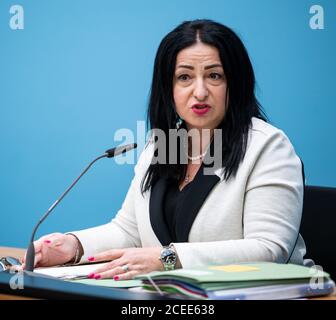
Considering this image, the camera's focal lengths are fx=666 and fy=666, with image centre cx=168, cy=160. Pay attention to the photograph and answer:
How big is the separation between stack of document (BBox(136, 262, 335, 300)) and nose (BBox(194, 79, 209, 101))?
0.73 meters

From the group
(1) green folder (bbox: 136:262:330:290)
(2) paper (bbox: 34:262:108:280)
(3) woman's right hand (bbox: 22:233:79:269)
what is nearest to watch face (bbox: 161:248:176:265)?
(2) paper (bbox: 34:262:108:280)

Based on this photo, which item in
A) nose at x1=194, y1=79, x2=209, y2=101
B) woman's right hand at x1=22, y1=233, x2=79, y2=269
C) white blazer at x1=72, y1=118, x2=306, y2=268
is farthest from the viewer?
nose at x1=194, y1=79, x2=209, y2=101

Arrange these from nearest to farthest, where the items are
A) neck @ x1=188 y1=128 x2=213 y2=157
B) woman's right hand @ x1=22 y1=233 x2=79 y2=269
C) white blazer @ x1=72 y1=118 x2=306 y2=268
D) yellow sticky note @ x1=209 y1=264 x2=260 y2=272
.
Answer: yellow sticky note @ x1=209 y1=264 x2=260 y2=272 < white blazer @ x1=72 y1=118 x2=306 y2=268 < woman's right hand @ x1=22 y1=233 x2=79 y2=269 < neck @ x1=188 y1=128 x2=213 y2=157

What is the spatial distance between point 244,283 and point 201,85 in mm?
859

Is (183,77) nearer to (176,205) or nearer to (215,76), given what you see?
(215,76)

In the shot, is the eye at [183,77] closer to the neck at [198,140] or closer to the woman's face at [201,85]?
the woman's face at [201,85]

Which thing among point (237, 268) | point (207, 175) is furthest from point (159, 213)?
point (237, 268)

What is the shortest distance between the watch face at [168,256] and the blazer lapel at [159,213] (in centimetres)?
35

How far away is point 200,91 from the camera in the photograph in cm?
192

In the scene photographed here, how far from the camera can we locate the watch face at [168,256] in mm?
1570

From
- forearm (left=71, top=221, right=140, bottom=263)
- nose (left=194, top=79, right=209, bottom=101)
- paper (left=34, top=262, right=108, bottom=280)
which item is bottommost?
forearm (left=71, top=221, right=140, bottom=263)

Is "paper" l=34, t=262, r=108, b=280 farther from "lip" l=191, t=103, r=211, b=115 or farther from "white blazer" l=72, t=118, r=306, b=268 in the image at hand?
"lip" l=191, t=103, r=211, b=115

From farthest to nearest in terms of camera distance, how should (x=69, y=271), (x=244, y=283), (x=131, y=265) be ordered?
(x=69, y=271)
(x=131, y=265)
(x=244, y=283)

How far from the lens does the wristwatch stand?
1567 millimetres
